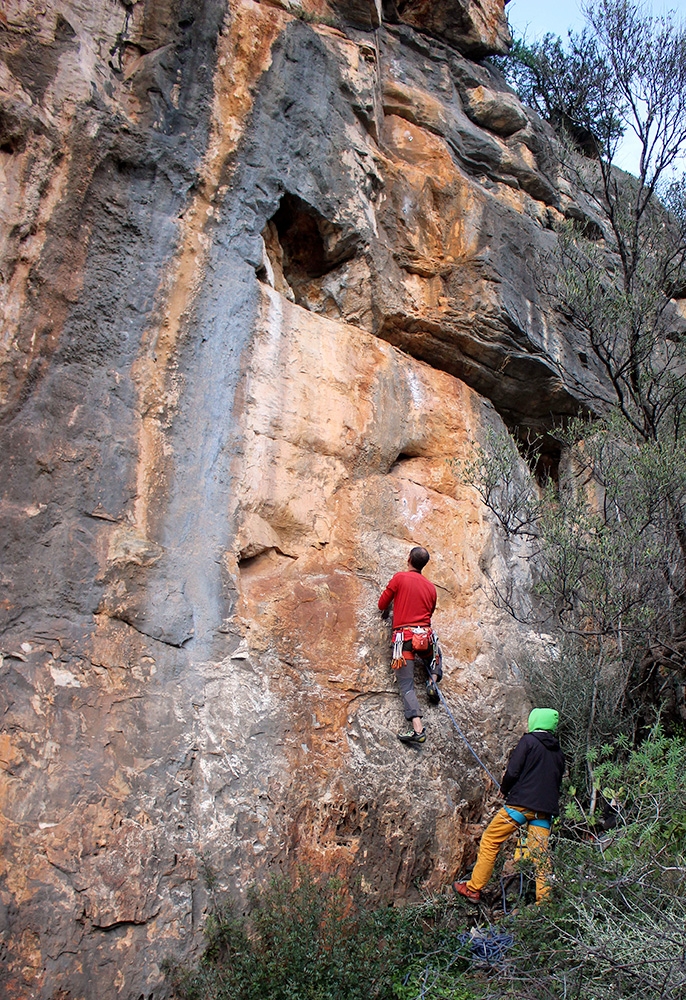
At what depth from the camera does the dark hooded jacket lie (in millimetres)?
5848

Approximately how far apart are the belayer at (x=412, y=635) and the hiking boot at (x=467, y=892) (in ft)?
3.69

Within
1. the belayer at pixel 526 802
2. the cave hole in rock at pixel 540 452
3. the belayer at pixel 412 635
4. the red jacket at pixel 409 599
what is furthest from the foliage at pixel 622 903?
the cave hole in rock at pixel 540 452

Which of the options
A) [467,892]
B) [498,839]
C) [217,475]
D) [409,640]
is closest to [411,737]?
[409,640]

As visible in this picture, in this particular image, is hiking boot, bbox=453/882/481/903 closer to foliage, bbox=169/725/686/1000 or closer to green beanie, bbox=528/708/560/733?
foliage, bbox=169/725/686/1000

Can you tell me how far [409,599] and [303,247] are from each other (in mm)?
4147

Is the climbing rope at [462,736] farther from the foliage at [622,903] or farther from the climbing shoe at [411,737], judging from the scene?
the foliage at [622,903]

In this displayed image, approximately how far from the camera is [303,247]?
28.6 ft

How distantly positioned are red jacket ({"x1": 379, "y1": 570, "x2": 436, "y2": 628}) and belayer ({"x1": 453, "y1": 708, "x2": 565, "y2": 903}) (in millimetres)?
1409

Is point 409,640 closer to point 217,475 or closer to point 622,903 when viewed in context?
point 217,475

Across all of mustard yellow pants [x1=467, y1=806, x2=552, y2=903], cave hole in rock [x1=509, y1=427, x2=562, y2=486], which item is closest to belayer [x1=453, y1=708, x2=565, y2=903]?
mustard yellow pants [x1=467, y1=806, x2=552, y2=903]

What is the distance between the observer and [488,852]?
5.93 meters

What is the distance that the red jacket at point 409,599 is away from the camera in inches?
274

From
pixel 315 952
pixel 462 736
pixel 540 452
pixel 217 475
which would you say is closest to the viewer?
pixel 315 952

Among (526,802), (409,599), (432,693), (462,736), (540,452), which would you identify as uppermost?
(540,452)
